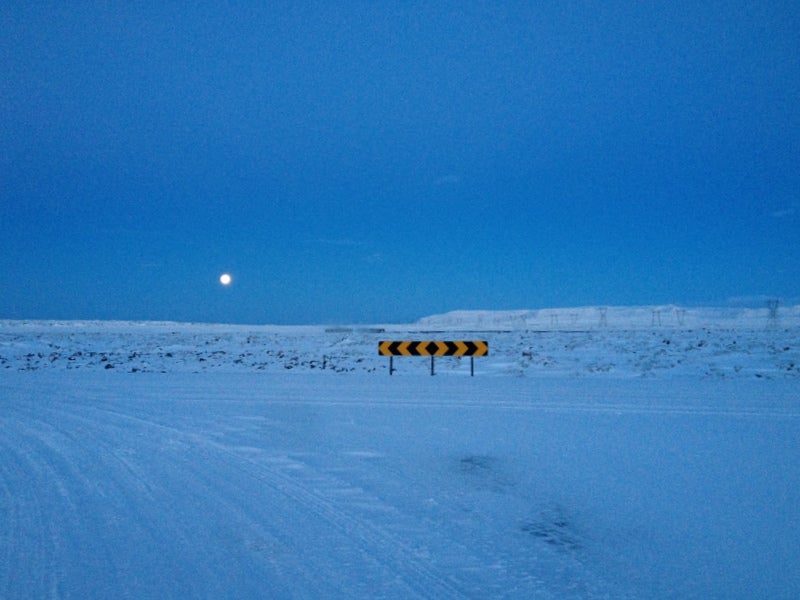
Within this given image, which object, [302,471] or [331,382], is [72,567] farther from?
[331,382]

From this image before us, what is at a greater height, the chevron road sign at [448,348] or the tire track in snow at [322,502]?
the chevron road sign at [448,348]

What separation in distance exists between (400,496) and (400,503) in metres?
0.20

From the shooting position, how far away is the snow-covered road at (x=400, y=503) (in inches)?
133

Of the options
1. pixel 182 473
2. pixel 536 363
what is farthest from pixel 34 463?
pixel 536 363

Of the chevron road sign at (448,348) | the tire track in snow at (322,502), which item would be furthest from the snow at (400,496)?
the chevron road sign at (448,348)

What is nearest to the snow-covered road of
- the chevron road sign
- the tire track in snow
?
the tire track in snow

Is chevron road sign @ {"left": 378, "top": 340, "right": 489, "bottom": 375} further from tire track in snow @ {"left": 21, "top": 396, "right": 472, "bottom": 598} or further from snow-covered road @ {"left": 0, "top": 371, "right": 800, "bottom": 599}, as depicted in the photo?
tire track in snow @ {"left": 21, "top": 396, "right": 472, "bottom": 598}

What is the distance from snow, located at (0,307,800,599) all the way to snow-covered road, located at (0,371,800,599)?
0.02 m

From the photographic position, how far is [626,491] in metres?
5.15

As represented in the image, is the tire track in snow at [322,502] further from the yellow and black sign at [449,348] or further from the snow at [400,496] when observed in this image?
the yellow and black sign at [449,348]

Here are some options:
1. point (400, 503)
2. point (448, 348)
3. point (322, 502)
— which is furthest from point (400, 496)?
point (448, 348)

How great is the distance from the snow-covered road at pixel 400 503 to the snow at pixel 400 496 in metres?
0.02

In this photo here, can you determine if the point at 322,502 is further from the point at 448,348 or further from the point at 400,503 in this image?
the point at 448,348

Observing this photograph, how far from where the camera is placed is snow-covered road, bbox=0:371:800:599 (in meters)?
3.39
